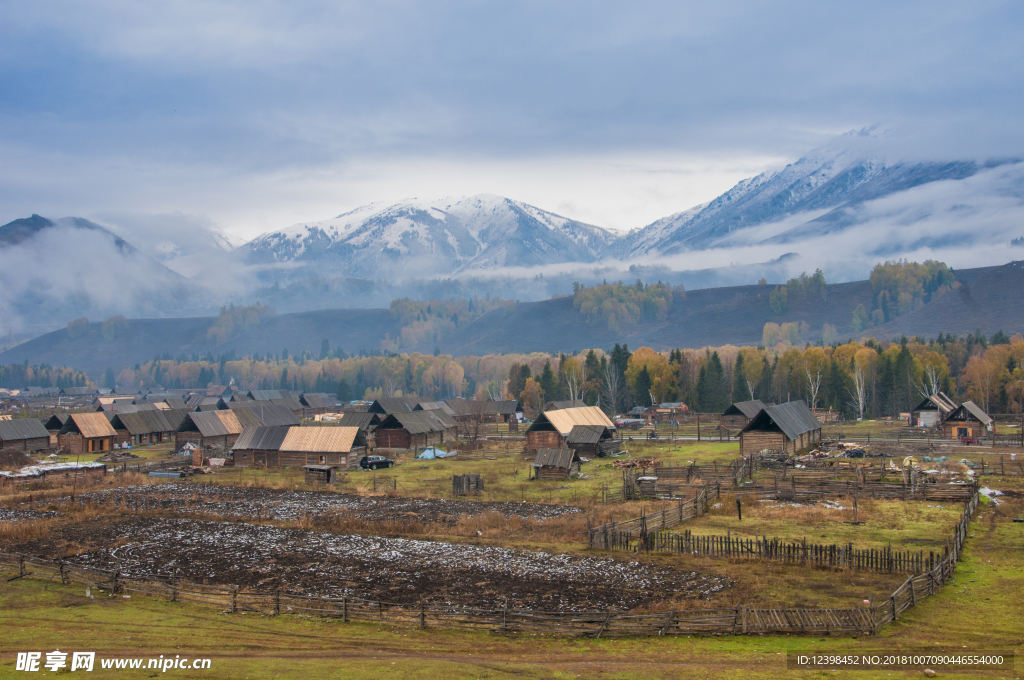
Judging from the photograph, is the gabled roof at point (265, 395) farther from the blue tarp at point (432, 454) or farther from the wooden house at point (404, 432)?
the blue tarp at point (432, 454)

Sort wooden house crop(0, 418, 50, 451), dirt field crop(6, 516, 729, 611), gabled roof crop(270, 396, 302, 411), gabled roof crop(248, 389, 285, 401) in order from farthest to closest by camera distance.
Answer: gabled roof crop(248, 389, 285, 401), gabled roof crop(270, 396, 302, 411), wooden house crop(0, 418, 50, 451), dirt field crop(6, 516, 729, 611)

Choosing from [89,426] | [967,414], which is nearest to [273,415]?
[89,426]

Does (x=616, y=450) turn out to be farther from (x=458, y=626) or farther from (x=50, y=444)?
(x=50, y=444)

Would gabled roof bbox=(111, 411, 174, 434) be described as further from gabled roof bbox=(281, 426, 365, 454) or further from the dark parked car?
the dark parked car

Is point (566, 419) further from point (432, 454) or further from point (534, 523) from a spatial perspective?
point (534, 523)

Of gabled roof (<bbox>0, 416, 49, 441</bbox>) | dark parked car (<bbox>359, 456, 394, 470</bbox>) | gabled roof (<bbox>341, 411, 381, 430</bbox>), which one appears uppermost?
gabled roof (<bbox>0, 416, 49, 441</bbox>)

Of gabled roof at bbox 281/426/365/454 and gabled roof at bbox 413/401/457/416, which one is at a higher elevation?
gabled roof at bbox 281/426/365/454

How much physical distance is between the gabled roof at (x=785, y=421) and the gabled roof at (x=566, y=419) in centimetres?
1799

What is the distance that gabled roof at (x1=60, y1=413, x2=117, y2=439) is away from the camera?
91.9 metres

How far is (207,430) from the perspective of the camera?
92562 millimetres

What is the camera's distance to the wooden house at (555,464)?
2494 inches

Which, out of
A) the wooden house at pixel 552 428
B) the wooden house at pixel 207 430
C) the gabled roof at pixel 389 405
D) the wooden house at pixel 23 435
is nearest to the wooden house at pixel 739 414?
the wooden house at pixel 552 428

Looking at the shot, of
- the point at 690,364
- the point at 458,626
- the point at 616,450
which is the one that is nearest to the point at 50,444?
the point at 616,450

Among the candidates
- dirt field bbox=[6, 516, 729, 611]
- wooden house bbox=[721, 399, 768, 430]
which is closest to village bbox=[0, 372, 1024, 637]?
dirt field bbox=[6, 516, 729, 611]
